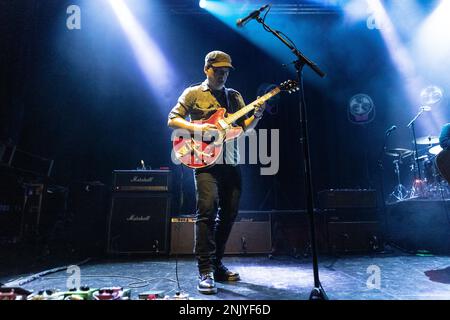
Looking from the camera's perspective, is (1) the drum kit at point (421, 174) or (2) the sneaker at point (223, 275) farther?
→ (1) the drum kit at point (421, 174)

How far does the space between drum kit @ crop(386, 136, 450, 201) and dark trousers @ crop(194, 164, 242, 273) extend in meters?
3.66

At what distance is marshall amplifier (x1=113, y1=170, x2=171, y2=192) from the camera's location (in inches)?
177

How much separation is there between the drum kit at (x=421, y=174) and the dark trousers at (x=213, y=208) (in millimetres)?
3657

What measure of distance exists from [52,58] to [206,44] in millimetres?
2922

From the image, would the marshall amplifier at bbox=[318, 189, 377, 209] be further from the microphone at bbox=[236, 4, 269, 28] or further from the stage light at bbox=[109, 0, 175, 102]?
the stage light at bbox=[109, 0, 175, 102]

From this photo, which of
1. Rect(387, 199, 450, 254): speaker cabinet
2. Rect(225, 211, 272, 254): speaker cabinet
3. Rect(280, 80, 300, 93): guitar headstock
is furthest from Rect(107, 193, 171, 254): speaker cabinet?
Rect(387, 199, 450, 254): speaker cabinet

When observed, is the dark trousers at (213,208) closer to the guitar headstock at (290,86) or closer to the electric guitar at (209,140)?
the electric guitar at (209,140)

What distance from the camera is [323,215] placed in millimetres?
4613

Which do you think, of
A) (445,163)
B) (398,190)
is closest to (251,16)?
(445,163)

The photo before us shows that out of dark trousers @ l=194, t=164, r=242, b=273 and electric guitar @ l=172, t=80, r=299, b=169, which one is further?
electric guitar @ l=172, t=80, r=299, b=169

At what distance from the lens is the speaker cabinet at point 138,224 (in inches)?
168

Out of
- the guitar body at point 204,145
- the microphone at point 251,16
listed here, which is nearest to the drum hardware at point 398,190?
the guitar body at point 204,145

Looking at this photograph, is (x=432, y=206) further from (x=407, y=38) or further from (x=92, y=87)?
(x=92, y=87)

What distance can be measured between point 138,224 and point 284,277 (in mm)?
2304
